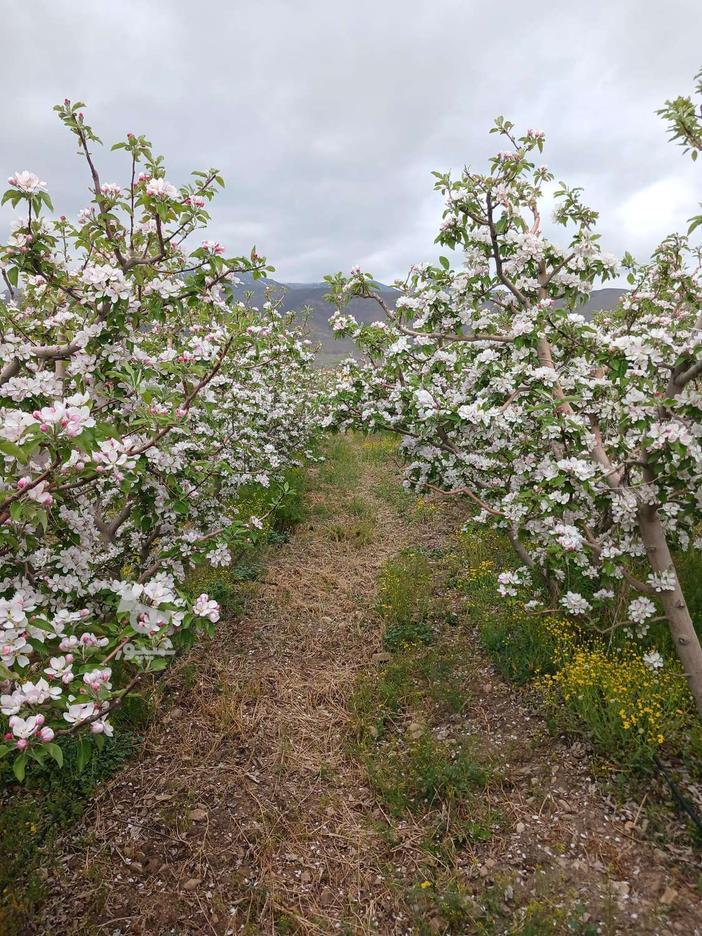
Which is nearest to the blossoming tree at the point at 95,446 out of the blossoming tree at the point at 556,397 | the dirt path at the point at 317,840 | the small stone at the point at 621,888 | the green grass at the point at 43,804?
the green grass at the point at 43,804

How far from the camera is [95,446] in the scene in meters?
1.96

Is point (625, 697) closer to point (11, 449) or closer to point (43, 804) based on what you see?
point (11, 449)

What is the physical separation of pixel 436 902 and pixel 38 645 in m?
2.41

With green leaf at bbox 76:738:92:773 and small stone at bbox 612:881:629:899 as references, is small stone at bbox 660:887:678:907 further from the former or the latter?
green leaf at bbox 76:738:92:773

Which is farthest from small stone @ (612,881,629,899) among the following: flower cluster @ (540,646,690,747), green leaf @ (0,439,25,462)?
green leaf @ (0,439,25,462)

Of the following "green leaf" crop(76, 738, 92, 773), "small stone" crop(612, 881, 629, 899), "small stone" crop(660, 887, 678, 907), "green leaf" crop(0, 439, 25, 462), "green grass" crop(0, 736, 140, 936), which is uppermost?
"green leaf" crop(0, 439, 25, 462)

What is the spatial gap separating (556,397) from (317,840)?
11.2ft

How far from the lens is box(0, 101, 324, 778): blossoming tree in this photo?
6.34ft

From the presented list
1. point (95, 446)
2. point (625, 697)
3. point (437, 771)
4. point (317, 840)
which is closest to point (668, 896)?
point (625, 697)

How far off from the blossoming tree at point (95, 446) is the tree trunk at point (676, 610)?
2803 mm

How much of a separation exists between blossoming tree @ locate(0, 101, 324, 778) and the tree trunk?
9.20 feet

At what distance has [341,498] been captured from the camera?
341 inches

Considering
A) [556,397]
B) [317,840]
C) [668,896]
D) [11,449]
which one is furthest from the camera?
[556,397]

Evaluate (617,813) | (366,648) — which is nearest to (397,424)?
(366,648)
